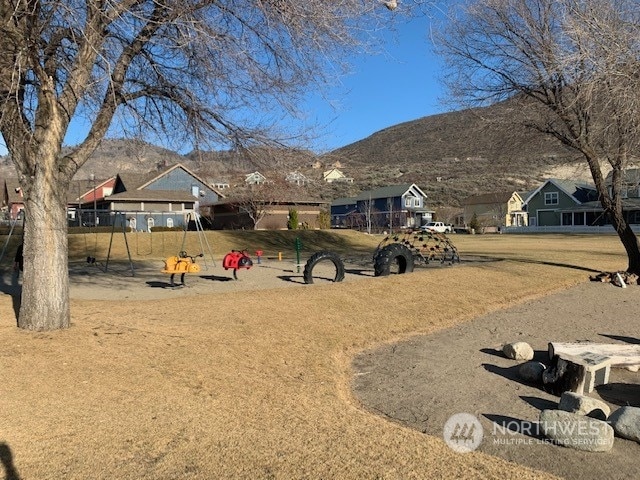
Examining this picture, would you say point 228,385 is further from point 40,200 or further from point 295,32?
point 295,32

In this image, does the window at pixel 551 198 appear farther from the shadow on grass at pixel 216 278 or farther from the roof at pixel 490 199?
the shadow on grass at pixel 216 278

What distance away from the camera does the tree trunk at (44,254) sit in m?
7.14

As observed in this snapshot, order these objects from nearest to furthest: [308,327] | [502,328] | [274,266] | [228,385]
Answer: [228,385] → [308,327] → [502,328] → [274,266]

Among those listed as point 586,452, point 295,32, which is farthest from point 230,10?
point 586,452

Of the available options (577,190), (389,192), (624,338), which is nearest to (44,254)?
(624,338)

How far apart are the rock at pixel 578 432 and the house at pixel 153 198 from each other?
130 ft

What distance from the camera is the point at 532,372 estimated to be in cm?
724

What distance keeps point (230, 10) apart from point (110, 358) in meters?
4.87

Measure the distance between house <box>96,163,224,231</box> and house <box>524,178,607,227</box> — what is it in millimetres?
41335

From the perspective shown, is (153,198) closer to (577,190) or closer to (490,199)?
(577,190)

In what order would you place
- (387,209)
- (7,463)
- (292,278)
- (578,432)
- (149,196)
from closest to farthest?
(7,463), (578,432), (292,278), (149,196), (387,209)

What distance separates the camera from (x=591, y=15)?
873cm

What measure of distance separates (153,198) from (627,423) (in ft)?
146

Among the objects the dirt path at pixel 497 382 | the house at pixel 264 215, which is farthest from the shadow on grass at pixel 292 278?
the house at pixel 264 215
